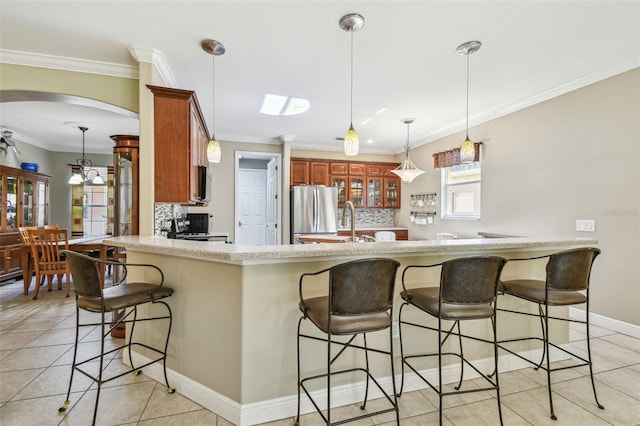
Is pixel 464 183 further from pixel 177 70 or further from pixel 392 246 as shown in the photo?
pixel 177 70

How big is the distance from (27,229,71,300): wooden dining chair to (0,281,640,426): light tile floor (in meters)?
1.73

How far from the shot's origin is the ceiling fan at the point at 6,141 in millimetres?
4973

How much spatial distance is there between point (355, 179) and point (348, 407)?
4.97m

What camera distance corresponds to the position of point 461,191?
16.5ft

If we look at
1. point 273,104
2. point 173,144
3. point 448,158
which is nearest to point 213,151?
point 173,144

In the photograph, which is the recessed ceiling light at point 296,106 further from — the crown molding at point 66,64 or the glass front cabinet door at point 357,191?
the glass front cabinet door at point 357,191

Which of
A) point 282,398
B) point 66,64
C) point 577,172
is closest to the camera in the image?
point 282,398

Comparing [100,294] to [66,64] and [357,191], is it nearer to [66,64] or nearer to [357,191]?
[66,64]

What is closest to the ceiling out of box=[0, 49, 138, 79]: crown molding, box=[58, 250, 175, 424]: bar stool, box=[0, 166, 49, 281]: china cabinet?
box=[0, 49, 138, 79]: crown molding

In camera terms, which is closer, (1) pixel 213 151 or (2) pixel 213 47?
(2) pixel 213 47

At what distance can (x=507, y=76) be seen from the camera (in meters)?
3.18

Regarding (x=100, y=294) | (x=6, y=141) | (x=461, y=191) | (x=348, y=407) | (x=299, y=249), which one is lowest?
(x=348, y=407)

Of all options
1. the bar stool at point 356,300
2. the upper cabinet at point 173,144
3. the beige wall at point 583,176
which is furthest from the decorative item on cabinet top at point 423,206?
the bar stool at point 356,300

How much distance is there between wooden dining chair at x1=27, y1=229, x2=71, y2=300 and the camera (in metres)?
4.11
